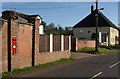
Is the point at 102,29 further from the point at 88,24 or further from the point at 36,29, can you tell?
the point at 36,29

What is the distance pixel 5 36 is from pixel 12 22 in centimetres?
112

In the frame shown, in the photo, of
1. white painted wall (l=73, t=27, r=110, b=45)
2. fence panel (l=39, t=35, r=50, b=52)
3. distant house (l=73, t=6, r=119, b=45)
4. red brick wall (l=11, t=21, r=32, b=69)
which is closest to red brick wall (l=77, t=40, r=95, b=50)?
distant house (l=73, t=6, r=119, b=45)

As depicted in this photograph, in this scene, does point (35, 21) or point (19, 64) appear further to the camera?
point (35, 21)

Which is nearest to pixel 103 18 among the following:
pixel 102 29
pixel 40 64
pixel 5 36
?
pixel 102 29

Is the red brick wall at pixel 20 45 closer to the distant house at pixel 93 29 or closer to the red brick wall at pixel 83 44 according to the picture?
the red brick wall at pixel 83 44

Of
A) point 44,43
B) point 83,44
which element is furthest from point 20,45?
point 83,44

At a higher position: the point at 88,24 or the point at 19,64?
the point at 88,24

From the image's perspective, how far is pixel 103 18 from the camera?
85375 millimetres

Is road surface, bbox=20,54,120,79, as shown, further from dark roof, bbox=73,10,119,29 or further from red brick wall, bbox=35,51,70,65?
dark roof, bbox=73,10,119,29

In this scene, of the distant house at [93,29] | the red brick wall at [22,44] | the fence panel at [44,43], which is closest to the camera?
the red brick wall at [22,44]

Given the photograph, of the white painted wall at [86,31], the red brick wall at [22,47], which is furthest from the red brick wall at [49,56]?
the white painted wall at [86,31]

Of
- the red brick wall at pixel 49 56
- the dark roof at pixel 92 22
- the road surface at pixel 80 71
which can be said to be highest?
the dark roof at pixel 92 22

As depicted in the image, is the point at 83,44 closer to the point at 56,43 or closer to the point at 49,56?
the point at 56,43

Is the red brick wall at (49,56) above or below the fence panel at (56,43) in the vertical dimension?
below
